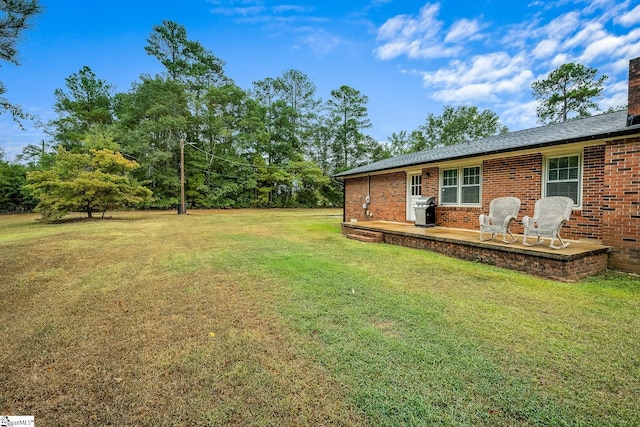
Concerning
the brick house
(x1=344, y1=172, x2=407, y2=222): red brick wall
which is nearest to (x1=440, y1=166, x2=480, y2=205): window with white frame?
the brick house

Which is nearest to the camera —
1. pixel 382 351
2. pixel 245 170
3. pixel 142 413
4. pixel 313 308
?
pixel 142 413

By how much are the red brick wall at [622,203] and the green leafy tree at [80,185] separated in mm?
18244

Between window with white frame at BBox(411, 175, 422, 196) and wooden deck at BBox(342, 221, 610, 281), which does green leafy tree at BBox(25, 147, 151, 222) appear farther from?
wooden deck at BBox(342, 221, 610, 281)

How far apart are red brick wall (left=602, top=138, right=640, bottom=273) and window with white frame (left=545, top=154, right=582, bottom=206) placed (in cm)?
77

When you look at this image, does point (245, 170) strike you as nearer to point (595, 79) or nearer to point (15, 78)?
point (15, 78)

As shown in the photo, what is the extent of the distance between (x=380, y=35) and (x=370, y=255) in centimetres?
1611

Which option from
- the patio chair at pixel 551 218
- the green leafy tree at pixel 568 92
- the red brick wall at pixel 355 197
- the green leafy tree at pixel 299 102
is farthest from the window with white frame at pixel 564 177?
the green leafy tree at pixel 299 102

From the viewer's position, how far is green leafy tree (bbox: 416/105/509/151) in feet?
115

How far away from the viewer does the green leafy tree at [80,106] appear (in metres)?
27.1

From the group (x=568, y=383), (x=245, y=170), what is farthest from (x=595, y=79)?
(x=568, y=383)

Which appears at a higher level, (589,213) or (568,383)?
(589,213)

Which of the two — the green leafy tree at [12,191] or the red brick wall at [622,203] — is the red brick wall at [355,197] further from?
the green leafy tree at [12,191]

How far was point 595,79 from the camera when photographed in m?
25.8

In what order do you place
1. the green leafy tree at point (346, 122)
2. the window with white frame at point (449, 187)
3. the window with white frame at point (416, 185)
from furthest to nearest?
1. the green leafy tree at point (346, 122)
2. the window with white frame at point (416, 185)
3. the window with white frame at point (449, 187)
